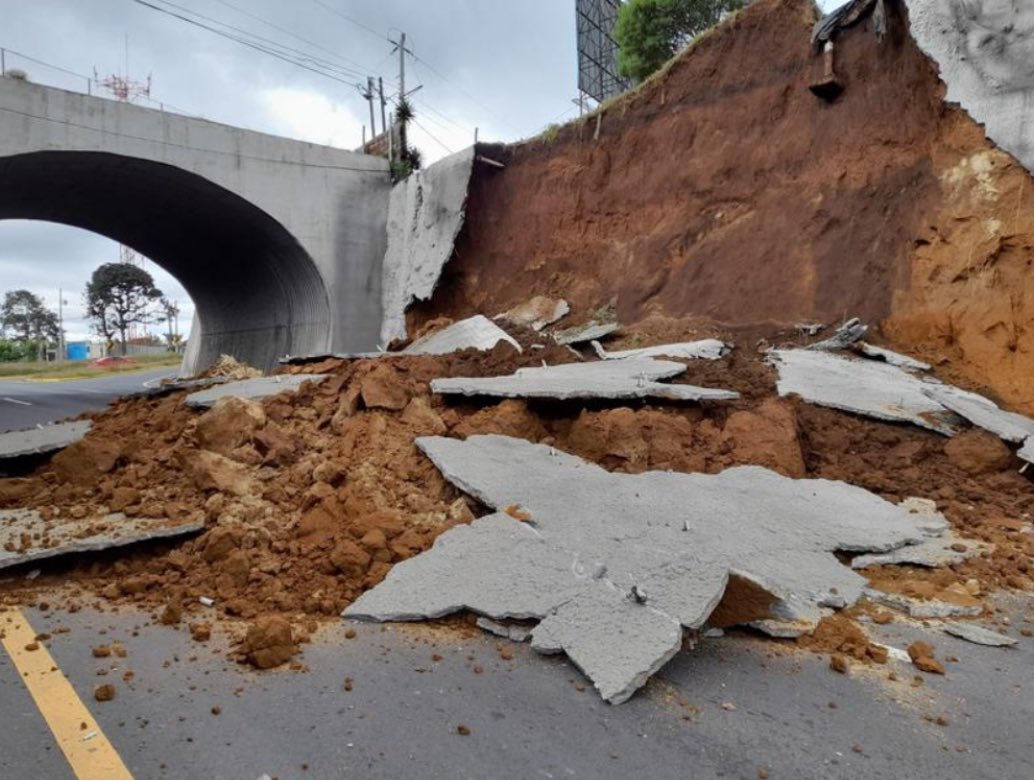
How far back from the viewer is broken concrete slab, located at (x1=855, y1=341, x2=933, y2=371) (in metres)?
7.44

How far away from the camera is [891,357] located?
755cm

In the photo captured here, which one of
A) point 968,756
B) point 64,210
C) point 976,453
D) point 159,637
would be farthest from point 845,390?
point 64,210

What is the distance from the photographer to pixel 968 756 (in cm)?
230

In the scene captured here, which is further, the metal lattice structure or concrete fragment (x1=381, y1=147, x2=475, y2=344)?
the metal lattice structure

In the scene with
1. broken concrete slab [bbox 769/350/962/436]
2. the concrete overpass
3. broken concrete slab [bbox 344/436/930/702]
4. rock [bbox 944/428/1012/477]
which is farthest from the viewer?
the concrete overpass

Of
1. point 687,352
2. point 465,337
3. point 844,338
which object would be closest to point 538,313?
point 465,337

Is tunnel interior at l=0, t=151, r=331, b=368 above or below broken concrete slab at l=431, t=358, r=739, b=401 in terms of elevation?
above

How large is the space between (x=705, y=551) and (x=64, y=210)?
53.8ft

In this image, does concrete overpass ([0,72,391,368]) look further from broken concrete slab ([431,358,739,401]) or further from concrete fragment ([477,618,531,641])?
concrete fragment ([477,618,531,641])

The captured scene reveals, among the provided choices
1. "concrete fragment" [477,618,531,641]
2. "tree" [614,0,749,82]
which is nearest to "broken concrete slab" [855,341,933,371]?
"concrete fragment" [477,618,531,641]

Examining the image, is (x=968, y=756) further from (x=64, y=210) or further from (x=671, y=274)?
(x=64, y=210)

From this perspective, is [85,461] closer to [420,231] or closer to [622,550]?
[622,550]

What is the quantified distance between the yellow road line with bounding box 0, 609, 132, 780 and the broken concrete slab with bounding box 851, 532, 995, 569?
147 inches

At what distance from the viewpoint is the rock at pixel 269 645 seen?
2805 mm
